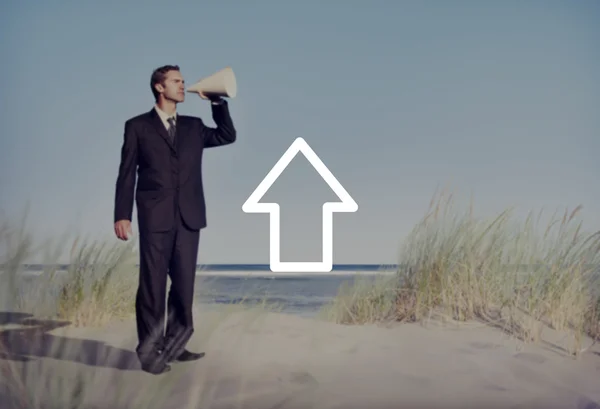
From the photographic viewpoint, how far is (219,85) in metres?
2.94

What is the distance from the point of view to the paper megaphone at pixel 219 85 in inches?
115

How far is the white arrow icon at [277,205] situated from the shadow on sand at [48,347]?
1087 millimetres

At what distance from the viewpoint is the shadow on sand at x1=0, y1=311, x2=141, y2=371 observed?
118 inches

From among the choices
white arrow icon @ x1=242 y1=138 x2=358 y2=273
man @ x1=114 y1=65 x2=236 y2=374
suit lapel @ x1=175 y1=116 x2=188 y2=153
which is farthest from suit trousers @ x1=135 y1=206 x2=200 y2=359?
white arrow icon @ x1=242 y1=138 x2=358 y2=273

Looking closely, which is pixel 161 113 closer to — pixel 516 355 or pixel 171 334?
pixel 171 334

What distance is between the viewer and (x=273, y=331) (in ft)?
12.5

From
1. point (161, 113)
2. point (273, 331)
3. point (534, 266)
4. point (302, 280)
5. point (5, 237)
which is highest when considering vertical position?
point (161, 113)

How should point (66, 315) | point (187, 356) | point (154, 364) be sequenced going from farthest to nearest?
point (66, 315) → point (187, 356) → point (154, 364)

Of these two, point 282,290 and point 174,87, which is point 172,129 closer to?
point 174,87

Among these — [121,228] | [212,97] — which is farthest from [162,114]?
[121,228]

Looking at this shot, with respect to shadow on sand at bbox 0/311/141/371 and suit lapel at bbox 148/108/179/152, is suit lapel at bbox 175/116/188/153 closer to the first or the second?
suit lapel at bbox 148/108/179/152

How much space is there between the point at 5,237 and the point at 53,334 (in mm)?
1347

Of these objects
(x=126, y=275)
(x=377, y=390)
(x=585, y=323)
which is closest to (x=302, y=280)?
(x=126, y=275)

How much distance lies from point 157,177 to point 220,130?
423 mm
